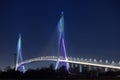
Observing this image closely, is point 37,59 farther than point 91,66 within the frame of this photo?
Yes

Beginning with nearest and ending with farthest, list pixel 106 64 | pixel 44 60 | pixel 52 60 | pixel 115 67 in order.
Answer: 1. pixel 115 67
2. pixel 106 64
3. pixel 52 60
4. pixel 44 60

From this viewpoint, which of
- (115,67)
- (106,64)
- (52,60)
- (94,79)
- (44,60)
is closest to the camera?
(94,79)

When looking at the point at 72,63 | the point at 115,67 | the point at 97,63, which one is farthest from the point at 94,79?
the point at 72,63

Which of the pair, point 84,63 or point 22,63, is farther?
point 22,63

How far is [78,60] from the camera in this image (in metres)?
63.9

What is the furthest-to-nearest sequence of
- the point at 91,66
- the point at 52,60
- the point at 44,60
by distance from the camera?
the point at 44,60, the point at 52,60, the point at 91,66

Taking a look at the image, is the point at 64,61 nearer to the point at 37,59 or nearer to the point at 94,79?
the point at 37,59

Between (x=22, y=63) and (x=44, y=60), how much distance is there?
Result: 16.4 feet

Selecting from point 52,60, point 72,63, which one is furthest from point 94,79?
point 52,60

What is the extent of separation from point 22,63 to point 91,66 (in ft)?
69.2

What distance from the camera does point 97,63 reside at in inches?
2296

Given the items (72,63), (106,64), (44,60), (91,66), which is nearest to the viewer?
(106,64)

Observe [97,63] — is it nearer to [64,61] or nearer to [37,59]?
[64,61]

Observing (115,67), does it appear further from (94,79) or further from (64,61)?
(94,79)
